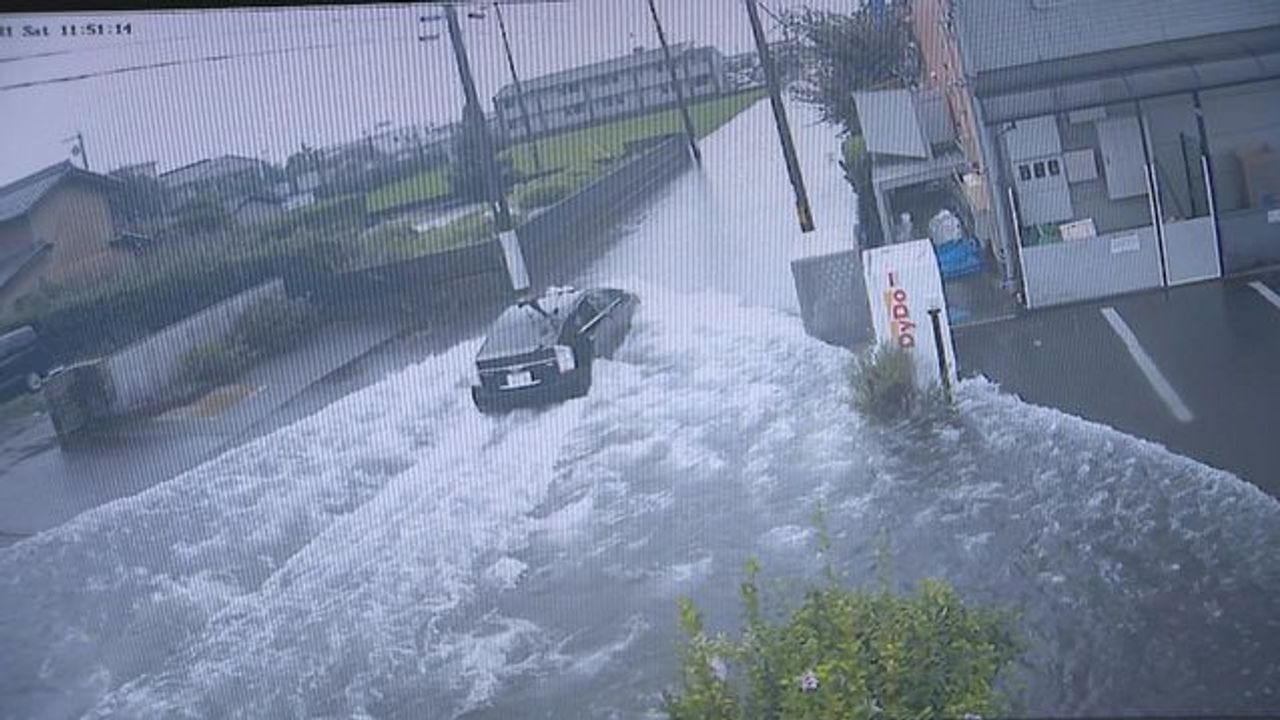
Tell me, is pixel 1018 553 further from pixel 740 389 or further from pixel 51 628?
pixel 51 628

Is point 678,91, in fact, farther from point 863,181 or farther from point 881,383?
point 881,383

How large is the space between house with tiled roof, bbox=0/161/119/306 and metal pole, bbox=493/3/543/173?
702 mm

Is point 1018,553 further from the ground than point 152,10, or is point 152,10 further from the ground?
point 152,10

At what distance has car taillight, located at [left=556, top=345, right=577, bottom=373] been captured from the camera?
7.18ft

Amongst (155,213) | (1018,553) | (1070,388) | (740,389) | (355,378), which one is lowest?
(1018,553)

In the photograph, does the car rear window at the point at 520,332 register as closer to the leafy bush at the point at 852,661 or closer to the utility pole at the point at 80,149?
the leafy bush at the point at 852,661

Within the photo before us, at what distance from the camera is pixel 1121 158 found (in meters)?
2.31

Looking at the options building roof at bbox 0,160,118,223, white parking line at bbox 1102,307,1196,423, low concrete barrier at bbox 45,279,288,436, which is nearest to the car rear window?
low concrete barrier at bbox 45,279,288,436

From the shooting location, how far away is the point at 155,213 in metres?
2.08

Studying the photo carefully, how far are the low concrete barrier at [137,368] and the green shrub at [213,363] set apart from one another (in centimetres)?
1

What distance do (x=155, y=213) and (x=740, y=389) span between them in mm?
1060

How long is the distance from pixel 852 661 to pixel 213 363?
1221 mm

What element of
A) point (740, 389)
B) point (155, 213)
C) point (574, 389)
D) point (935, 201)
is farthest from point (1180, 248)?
point (155, 213)

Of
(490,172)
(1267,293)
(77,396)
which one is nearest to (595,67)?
(490,172)
